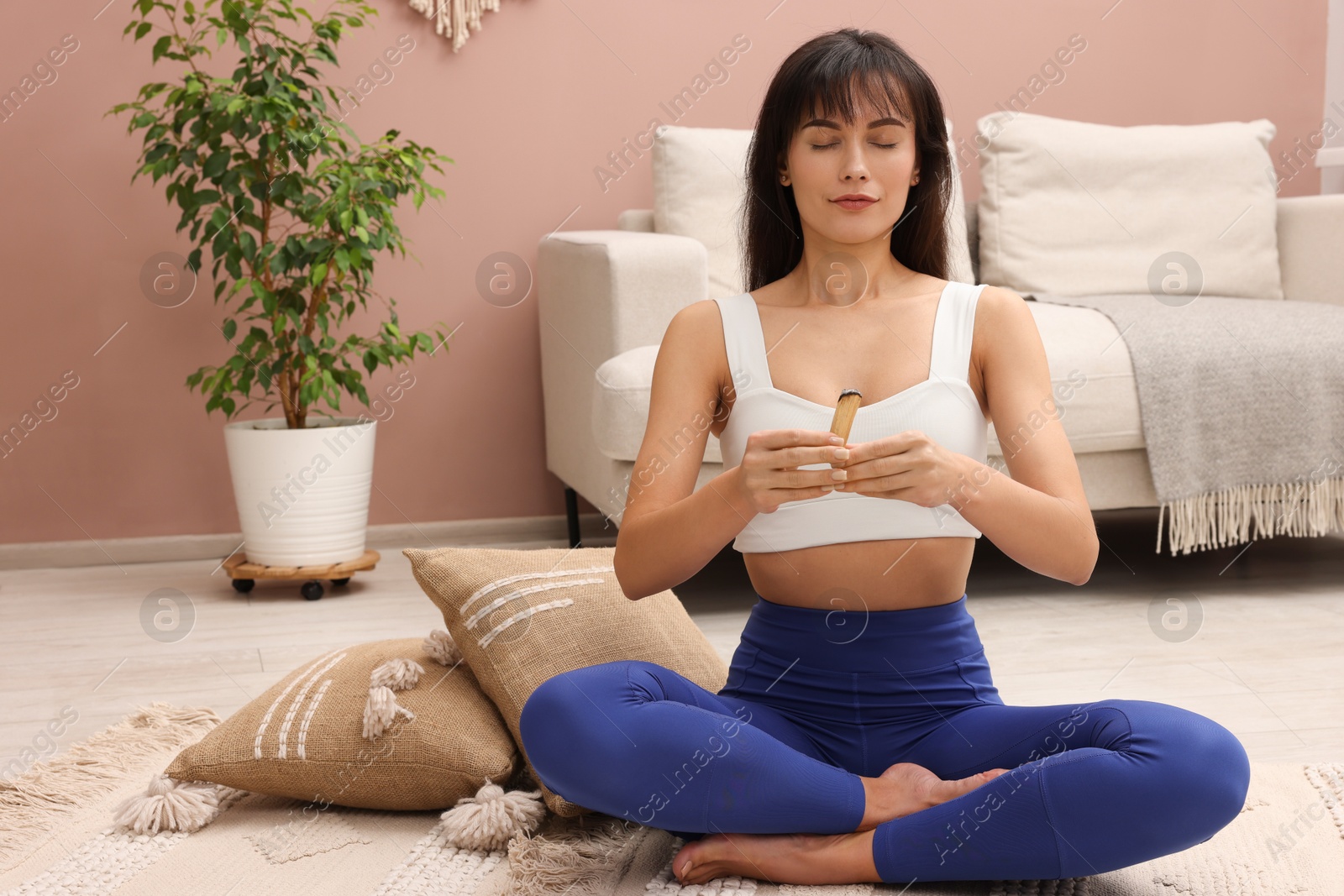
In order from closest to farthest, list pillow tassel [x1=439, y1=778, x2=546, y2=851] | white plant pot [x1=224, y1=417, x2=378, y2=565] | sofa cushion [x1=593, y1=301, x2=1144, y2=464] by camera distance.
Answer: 1. pillow tassel [x1=439, y1=778, x2=546, y2=851]
2. sofa cushion [x1=593, y1=301, x2=1144, y2=464]
3. white plant pot [x1=224, y1=417, x2=378, y2=565]

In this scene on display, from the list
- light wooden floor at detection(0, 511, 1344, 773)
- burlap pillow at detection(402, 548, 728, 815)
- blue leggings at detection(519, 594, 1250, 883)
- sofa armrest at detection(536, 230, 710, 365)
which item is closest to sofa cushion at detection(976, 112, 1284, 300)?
light wooden floor at detection(0, 511, 1344, 773)

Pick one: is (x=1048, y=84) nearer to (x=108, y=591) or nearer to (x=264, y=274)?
(x=264, y=274)

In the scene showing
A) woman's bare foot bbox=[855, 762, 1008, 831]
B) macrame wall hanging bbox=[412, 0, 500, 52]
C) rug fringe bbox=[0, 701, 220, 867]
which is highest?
macrame wall hanging bbox=[412, 0, 500, 52]

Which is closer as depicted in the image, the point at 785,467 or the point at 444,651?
the point at 785,467

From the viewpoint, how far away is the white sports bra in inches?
42.4

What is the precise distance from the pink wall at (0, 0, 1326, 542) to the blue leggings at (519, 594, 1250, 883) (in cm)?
177

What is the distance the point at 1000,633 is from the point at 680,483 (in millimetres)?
1014

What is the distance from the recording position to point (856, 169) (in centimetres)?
105

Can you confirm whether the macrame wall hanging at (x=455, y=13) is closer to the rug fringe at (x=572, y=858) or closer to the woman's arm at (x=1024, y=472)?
the woman's arm at (x=1024, y=472)

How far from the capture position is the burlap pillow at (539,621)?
1258 millimetres

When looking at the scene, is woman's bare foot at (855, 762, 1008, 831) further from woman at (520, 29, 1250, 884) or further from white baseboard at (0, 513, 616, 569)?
white baseboard at (0, 513, 616, 569)

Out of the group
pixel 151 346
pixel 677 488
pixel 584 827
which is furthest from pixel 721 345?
pixel 151 346

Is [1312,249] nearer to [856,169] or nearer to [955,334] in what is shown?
[955,334]

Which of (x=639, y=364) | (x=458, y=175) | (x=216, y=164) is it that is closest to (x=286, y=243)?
(x=216, y=164)
